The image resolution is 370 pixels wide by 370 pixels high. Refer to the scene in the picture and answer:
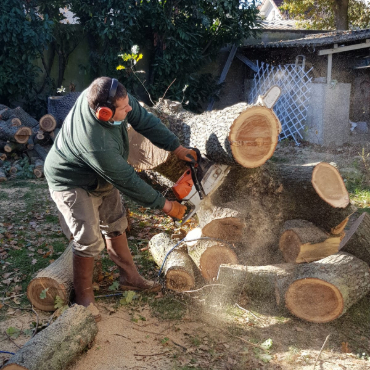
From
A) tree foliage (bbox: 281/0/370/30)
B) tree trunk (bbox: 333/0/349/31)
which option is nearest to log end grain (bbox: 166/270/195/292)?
tree trunk (bbox: 333/0/349/31)

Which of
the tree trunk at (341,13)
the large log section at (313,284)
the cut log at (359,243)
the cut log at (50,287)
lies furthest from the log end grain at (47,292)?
the tree trunk at (341,13)

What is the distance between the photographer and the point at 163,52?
1025 centimetres

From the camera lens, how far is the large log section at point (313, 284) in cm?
296

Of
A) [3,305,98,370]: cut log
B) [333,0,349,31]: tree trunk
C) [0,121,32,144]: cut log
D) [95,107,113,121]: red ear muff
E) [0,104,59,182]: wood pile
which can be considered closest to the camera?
[3,305,98,370]: cut log

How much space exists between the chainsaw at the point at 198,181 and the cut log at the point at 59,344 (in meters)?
1.13

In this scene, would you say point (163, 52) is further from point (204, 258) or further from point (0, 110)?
point (204, 258)

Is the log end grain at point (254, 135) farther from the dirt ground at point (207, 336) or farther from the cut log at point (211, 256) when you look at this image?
the dirt ground at point (207, 336)

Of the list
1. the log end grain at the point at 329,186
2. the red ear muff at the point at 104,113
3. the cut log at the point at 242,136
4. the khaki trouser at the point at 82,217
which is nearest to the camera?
the red ear muff at the point at 104,113

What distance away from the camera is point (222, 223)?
3.55 metres

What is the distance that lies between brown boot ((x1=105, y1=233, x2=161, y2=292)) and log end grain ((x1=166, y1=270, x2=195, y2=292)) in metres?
0.14

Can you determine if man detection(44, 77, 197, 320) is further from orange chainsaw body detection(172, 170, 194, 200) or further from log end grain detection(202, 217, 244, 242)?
log end grain detection(202, 217, 244, 242)

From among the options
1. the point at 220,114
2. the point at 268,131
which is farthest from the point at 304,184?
the point at 220,114

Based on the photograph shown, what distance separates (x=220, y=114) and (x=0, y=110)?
6183 millimetres

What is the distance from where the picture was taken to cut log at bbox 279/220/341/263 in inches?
137
